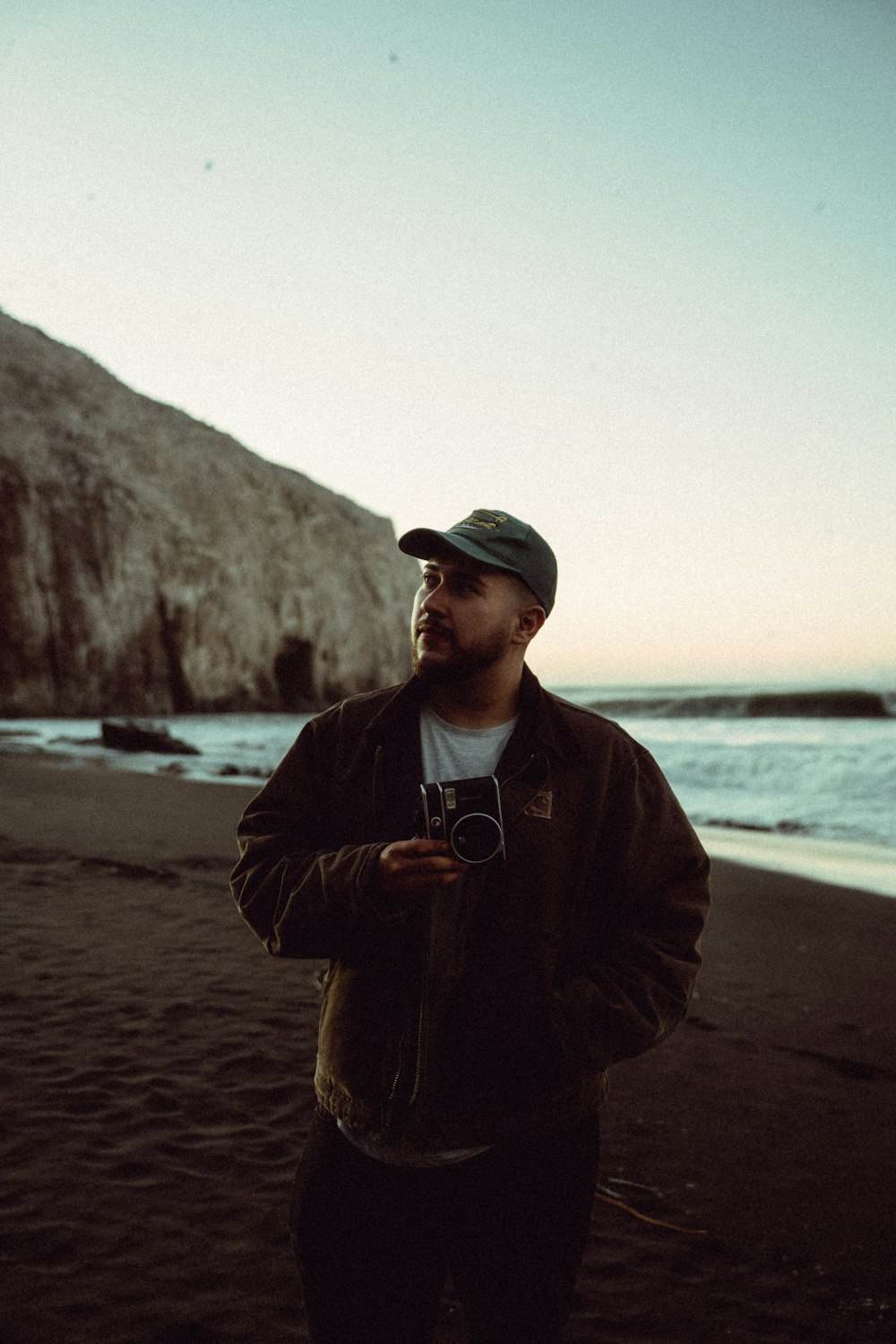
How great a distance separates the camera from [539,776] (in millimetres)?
1478

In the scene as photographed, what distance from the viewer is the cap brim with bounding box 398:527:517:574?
151 cm

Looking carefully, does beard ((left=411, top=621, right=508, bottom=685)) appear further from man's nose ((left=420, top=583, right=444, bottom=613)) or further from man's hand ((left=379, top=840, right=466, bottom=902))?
man's hand ((left=379, top=840, right=466, bottom=902))

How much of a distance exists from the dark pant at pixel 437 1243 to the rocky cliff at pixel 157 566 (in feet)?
93.4

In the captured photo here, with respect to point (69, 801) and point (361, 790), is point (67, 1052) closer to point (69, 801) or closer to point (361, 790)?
point (361, 790)

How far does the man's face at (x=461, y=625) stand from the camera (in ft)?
5.01

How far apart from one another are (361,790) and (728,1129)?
6.84ft

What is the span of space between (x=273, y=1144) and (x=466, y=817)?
5.78 ft

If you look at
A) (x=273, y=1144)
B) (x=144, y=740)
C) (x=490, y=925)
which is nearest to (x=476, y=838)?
(x=490, y=925)

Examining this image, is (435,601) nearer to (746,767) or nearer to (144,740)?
(746,767)

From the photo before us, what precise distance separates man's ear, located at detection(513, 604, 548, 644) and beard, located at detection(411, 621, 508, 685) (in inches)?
2.9

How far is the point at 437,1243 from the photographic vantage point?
1394 mm

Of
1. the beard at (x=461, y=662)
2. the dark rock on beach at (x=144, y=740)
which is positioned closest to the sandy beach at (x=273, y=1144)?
the beard at (x=461, y=662)

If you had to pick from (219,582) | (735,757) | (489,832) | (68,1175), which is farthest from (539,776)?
(219,582)

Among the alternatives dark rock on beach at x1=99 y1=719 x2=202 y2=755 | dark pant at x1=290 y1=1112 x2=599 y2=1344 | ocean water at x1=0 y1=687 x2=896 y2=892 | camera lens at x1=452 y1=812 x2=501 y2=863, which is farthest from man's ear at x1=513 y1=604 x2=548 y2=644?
dark rock on beach at x1=99 y1=719 x2=202 y2=755
